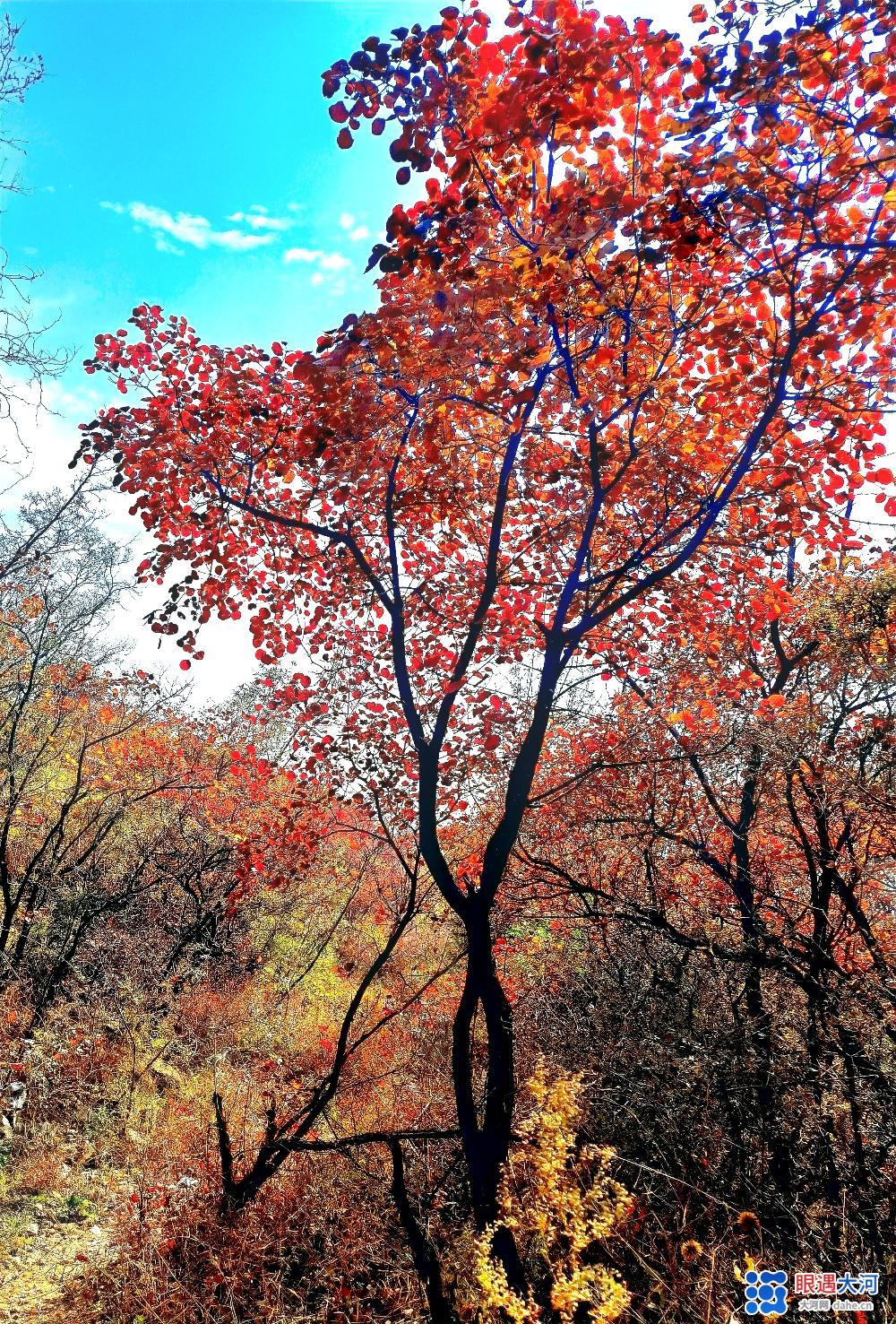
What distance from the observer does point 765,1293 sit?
13.0 feet

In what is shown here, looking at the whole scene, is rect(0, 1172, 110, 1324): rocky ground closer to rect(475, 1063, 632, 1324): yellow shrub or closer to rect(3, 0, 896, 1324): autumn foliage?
rect(3, 0, 896, 1324): autumn foliage

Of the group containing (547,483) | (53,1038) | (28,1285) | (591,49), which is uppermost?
(591,49)

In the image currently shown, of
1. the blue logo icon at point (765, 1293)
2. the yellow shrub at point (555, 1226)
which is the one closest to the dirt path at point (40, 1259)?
the yellow shrub at point (555, 1226)

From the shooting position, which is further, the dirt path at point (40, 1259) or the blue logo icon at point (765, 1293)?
the dirt path at point (40, 1259)

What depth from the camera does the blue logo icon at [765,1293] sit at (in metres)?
3.80

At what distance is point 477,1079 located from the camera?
9172 mm

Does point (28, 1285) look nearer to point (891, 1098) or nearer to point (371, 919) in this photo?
point (891, 1098)

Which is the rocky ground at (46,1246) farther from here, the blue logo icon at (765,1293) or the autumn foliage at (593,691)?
the blue logo icon at (765,1293)

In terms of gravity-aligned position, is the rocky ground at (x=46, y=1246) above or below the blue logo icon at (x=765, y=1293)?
below

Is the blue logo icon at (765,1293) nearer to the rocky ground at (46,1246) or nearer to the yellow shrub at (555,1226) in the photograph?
the yellow shrub at (555,1226)

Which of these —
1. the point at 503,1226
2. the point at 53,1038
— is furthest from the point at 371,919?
the point at 503,1226

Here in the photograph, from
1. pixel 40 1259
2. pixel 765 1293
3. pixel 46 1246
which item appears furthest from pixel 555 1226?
pixel 46 1246

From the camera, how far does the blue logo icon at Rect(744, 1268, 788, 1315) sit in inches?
150

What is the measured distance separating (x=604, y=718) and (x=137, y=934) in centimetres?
1120
